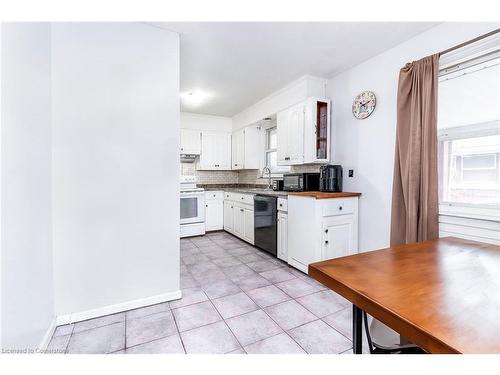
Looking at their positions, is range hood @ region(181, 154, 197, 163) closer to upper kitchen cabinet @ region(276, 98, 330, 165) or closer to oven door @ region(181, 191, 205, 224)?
oven door @ region(181, 191, 205, 224)

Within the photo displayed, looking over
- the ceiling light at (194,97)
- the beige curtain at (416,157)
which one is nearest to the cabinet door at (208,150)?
the ceiling light at (194,97)

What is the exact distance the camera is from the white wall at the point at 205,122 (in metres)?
4.96

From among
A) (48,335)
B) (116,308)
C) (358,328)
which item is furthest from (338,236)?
(48,335)

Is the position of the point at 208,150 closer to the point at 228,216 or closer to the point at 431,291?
the point at 228,216

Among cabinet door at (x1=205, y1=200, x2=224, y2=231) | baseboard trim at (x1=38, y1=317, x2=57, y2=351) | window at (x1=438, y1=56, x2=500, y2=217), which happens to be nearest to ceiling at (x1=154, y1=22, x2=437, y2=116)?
window at (x1=438, y1=56, x2=500, y2=217)

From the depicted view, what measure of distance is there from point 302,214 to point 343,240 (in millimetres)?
541

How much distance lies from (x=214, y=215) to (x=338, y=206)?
110 inches

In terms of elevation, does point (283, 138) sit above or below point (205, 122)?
below

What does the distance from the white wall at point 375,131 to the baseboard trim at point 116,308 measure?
7.04 feet

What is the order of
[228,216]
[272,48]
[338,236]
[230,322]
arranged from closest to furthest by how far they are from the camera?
1. [230,322]
2. [272,48]
3. [338,236]
4. [228,216]

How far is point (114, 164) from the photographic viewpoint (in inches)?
78.0

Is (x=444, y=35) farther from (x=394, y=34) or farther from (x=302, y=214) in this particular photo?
(x=302, y=214)

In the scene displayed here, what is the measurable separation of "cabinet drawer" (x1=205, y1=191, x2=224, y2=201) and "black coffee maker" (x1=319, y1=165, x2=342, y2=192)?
2454 millimetres

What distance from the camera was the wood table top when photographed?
583 mm
